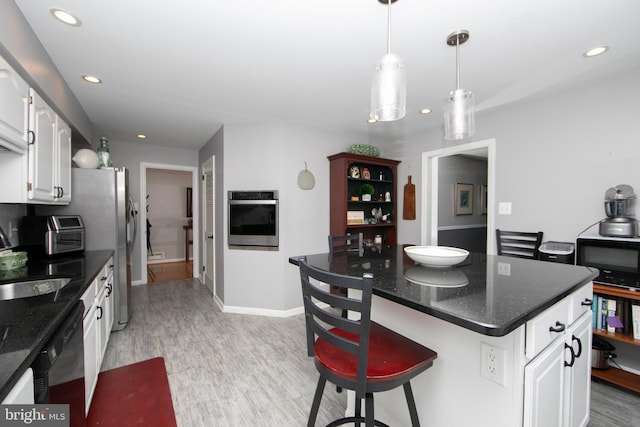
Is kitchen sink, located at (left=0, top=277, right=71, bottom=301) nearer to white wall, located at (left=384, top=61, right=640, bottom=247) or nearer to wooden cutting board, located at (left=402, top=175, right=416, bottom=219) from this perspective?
wooden cutting board, located at (left=402, top=175, right=416, bottom=219)

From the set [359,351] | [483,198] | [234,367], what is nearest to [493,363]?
[359,351]

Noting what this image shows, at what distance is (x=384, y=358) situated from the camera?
1.14 meters

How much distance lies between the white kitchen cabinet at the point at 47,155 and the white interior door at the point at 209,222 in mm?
1719

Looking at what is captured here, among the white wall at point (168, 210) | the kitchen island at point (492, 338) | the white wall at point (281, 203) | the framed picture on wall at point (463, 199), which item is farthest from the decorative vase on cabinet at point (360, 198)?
the white wall at point (168, 210)

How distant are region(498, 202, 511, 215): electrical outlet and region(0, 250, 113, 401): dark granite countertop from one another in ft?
11.8

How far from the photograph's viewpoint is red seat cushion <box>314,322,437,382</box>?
1062mm

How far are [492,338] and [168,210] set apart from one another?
7118mm

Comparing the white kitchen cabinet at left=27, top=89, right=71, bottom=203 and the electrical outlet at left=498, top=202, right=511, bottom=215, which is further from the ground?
the white kitchen cabinet at left=27, top=89, right=71, bottom=203

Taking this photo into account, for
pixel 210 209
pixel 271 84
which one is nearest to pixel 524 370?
pixel 271 84

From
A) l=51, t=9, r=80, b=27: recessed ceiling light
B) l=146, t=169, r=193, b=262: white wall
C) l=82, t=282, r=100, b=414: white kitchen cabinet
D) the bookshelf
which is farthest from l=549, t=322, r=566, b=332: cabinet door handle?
l=146, t=169, r=193, b=262: white wall

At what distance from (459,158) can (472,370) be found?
14.3ft

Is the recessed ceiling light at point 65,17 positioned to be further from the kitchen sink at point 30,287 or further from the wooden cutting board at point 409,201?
the wooden cutting board at point 409,201

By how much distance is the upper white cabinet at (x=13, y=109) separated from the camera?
1389 mm

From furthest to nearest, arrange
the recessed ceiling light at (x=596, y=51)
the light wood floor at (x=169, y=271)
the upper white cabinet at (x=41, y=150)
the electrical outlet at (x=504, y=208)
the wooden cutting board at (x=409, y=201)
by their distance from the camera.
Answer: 1. the light wood floor at (x=169, y=271)
2. the wooden cutting board at (x=409, y=201)
3. the electrical outlet at (x=504, y=208)
4. the recessed ceiling light at (x=596, y=51)
5. the upper white cabinet at (x=41, y=150)
